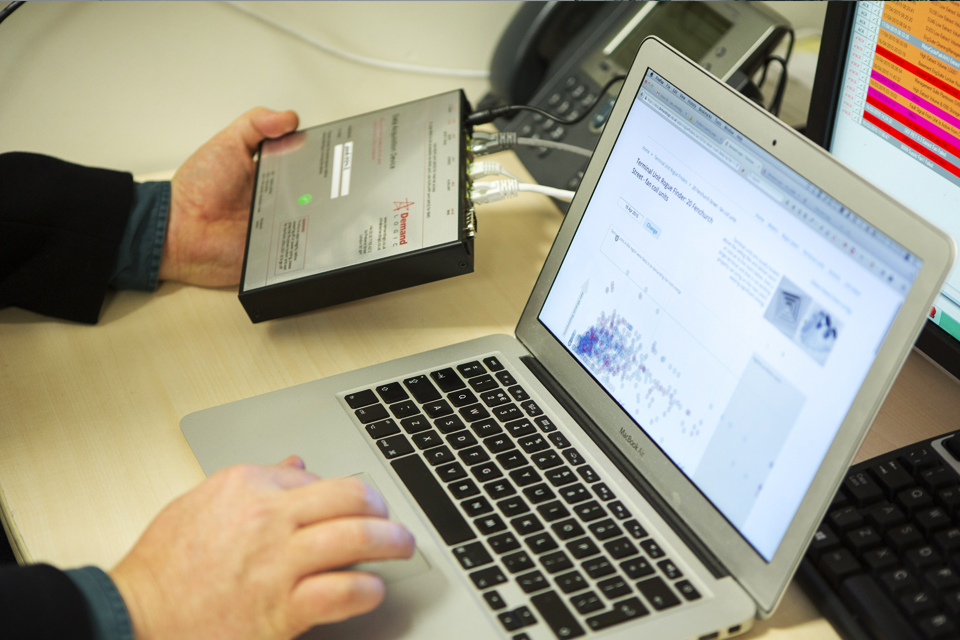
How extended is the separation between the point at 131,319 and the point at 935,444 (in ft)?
2.24

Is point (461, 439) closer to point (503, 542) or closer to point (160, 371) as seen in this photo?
point (503, 542)

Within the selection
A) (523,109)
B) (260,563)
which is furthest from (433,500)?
(523,109)

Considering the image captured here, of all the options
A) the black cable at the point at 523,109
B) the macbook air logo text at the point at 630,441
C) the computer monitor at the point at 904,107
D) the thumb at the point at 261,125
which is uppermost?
the computer monitor at the point at 904,107

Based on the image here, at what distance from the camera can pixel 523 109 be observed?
0.83 metres

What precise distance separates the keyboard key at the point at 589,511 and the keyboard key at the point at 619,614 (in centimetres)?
6

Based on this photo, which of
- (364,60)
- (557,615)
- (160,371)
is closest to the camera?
(557,615)

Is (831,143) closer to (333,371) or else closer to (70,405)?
(333,371)

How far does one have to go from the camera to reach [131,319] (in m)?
0.72

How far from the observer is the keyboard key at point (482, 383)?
603 mm

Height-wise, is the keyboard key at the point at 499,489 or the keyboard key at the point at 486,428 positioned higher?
the keyboard key at the point at 486,428

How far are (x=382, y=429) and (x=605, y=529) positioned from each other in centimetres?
18

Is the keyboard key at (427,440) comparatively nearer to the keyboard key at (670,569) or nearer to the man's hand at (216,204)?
the keyboard key at (670,569)

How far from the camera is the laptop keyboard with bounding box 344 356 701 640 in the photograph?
451mm

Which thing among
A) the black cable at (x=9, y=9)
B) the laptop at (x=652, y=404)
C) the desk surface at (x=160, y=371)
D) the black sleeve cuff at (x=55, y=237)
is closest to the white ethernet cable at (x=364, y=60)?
the desk surface at (x=160, y=371)
